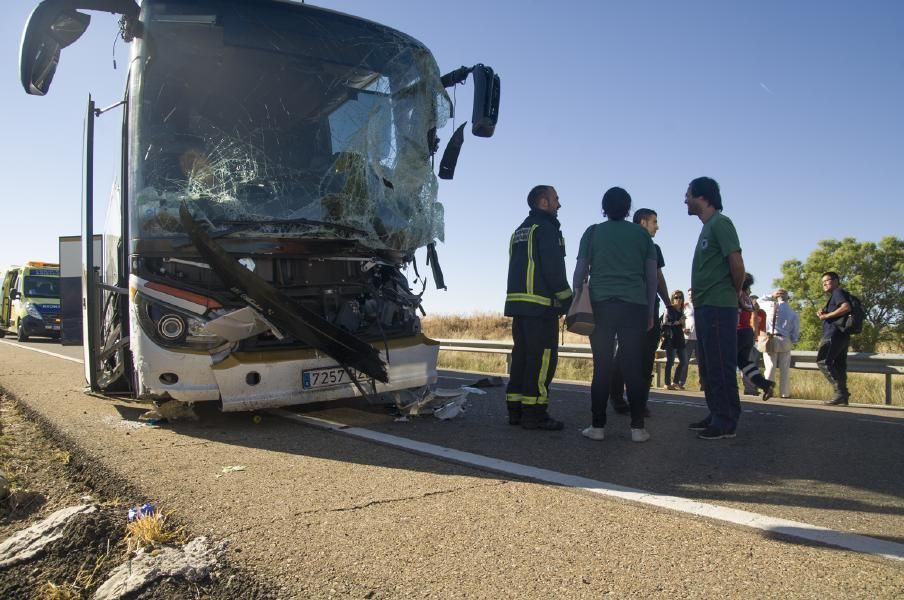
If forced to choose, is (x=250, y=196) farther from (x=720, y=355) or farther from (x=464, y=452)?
(x=720, y=355)

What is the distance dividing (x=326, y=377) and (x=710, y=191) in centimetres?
321

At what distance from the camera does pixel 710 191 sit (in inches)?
210

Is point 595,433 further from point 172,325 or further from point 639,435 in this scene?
point 172,325

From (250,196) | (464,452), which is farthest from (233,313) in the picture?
(464,452)

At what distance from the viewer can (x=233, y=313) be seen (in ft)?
16.9

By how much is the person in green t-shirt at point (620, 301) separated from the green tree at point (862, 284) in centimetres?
2789

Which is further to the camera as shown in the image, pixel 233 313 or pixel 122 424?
pixel 122 424

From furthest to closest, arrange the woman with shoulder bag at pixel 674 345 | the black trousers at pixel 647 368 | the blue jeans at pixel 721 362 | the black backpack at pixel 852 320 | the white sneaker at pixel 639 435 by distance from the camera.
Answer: the woman with shoulder bag at pixel 674 345 < the black backpack at pixel 852 320 < the black trousers at pixel 647 368 < the blue jeans at pixel 721 362 < the white sneaker at pixel 639 435

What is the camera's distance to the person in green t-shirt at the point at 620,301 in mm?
5152

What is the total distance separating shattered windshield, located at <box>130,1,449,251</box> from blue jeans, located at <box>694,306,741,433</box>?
2.60m

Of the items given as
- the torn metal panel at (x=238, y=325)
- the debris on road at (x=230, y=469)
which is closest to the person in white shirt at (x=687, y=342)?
the torn metal panel at (x=238, y=325)

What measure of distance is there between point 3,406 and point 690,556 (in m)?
7.14

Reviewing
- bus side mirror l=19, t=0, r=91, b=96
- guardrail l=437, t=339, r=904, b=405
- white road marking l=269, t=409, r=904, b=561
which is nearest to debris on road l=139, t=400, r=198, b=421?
white road marking l=269, t=409, r=904, b=561

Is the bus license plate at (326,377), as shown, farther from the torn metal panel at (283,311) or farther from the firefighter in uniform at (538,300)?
the firefighter in uniform at (538,300)
